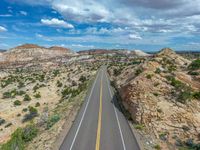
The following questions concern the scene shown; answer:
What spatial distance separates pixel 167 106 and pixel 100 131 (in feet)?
28.9

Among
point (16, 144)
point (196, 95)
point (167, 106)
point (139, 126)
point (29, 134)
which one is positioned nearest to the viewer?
point (16, 144)

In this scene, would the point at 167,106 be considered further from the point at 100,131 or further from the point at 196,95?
the point at 100,131

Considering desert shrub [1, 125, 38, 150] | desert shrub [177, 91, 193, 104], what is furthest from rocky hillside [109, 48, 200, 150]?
desert shrub [1, 125, 38, 150]

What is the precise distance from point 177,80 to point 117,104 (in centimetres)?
949

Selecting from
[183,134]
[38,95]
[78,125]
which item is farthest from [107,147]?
[38,95]

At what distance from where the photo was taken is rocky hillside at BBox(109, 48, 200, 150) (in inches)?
856

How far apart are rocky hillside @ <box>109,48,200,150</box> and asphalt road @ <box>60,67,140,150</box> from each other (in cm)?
202

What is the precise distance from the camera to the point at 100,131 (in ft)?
74.1

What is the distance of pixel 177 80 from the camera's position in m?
31.0

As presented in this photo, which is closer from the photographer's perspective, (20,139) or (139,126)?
(20,139)

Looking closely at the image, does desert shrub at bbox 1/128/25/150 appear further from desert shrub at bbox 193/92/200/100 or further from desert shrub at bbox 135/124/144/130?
desert shrub at bbox 193/92/200/100

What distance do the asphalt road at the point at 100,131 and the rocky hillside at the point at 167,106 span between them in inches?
79.6

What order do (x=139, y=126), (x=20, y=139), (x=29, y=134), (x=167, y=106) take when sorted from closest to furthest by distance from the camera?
(x=20, y=139), (x=29, y=134), (x=139, y=126), (x=167, y=106)

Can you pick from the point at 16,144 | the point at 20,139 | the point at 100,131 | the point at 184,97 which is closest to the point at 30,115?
the point at 20,139
